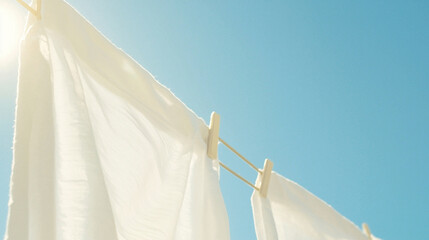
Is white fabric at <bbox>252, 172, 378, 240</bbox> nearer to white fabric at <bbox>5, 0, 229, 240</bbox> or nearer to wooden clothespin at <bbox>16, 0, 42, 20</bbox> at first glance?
white fabric at <bbox>5, 0, 229, 240</bbox>

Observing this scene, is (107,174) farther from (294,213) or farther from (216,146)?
(294,213)

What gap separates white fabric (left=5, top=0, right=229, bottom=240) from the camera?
0.56 metres

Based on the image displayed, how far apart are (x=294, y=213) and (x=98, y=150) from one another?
0.73 m

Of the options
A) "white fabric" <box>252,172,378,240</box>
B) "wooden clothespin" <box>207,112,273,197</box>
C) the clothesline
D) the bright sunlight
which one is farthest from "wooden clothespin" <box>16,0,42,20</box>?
"white fabric" <box>252,172,378,240</box>

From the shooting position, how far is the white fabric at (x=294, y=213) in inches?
44.1

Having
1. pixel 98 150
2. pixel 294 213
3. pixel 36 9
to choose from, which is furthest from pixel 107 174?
pixel 294 213

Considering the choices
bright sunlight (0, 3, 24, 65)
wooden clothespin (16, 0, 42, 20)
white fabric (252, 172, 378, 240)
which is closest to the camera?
wooden clothespin (16, 0, 42, 20)

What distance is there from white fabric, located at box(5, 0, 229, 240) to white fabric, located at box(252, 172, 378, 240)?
0.23 meters

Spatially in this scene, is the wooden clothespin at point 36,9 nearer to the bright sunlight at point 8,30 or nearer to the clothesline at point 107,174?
the clothesline at point 107,174

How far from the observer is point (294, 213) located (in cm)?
127

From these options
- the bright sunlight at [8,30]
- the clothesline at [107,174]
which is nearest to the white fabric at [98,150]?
the clothesline at [107,174]

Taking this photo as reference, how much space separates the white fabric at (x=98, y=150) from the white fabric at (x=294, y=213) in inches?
9.0

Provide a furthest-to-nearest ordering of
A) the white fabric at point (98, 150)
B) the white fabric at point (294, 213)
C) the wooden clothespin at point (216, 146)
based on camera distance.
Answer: the white fabric at point (294, 213), the wooden clothespin at point (216, 146), the white fabric at point (98, 150)

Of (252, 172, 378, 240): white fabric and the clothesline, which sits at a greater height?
(252, 172, 378, 240): white fabric
